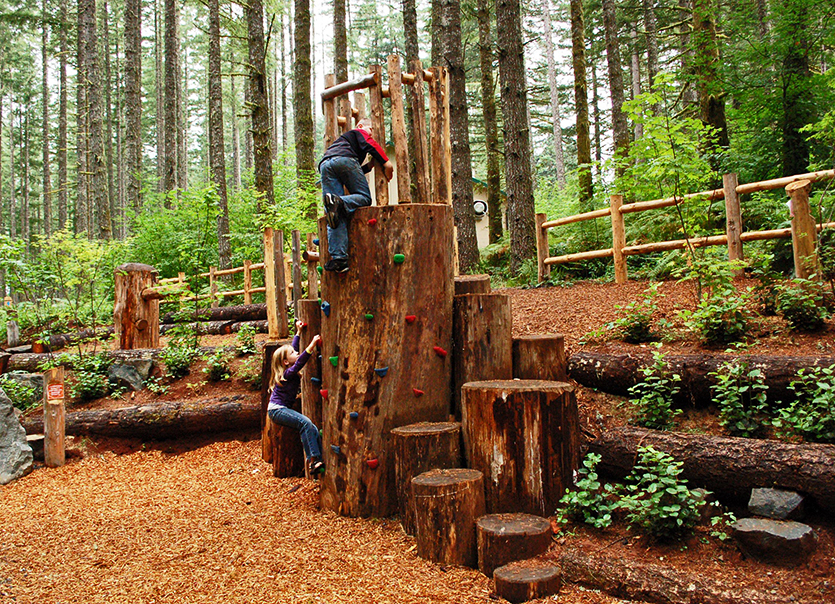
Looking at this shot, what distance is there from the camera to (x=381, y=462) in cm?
464

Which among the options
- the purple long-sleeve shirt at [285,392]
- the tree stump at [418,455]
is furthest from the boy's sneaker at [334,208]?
the tree stump at [418,455]

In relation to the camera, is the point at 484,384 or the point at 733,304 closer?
the point at 484,384

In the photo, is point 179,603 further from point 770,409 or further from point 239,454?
point 770,409

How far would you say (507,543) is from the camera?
3551 mm

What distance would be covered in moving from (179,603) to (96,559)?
1088 millimetres

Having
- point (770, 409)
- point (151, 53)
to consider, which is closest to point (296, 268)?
point (770, 409)

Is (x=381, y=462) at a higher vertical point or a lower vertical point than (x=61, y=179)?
lower

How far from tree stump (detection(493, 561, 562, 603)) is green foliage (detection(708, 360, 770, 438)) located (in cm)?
175

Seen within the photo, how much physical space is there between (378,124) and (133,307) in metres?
6.69

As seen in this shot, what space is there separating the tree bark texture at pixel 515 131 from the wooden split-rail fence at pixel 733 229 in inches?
46.1

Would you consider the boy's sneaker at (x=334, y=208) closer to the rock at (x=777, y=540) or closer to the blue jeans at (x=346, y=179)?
the blue jeans at (x=346, y=179)

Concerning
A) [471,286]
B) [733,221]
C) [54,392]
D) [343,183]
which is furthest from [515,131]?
[54,392]

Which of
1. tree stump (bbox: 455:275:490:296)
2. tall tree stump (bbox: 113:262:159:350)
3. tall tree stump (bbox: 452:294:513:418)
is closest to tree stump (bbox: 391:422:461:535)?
tall tree stump (bbox: 452:294:513:418)

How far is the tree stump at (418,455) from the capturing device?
428 centimetres
